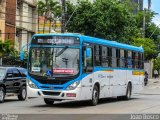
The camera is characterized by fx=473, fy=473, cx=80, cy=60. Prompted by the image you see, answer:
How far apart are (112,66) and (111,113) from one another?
630cm

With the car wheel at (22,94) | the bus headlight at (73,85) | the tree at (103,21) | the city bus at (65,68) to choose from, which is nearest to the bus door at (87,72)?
the city bus at (65,68)

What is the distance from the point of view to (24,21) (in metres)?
47.2

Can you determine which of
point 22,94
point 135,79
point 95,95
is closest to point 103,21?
point 135,79

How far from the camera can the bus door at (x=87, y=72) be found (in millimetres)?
19703

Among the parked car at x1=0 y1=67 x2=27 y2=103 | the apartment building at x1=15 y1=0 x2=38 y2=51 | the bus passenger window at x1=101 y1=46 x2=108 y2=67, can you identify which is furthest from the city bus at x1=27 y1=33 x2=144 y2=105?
the apartment building at x1=15 y1=0 x2=38 y2=51

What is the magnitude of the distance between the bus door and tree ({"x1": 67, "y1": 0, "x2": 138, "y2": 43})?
2353 cm

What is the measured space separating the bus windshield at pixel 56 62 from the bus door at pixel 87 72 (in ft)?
1.55

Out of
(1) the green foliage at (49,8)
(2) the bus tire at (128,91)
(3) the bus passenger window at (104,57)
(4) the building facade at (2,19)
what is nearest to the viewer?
(3) the bus passenger window at (104,57)

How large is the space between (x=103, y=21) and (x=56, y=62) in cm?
2541

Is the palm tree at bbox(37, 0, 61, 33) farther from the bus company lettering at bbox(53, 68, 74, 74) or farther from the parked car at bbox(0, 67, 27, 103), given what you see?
the bus company lettering at bbox(53, 68, 74, 74)

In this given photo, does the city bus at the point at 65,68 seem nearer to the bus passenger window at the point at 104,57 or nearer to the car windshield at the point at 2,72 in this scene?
the bus passenger window at the point at 104,57

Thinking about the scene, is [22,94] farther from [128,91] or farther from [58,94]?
[58,94]

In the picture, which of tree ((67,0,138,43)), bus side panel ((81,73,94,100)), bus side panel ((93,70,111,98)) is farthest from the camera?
tree ((67,0,138,43))

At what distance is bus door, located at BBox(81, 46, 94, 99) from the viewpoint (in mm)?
19703
